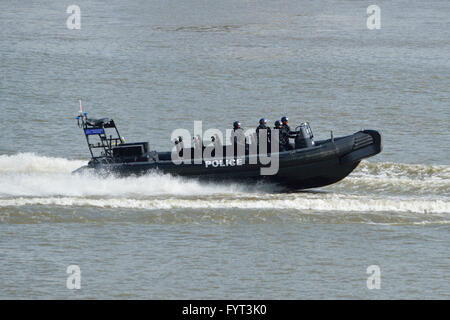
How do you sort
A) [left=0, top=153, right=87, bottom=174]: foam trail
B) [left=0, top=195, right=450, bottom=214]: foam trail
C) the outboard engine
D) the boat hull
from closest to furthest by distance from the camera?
1. [left=0, top=195, right=450, bottom=214]: foam trail
2. the boat hull
3. the outboard engine
4. [left=0, top=153, right=87, bottom=174]: foam trail

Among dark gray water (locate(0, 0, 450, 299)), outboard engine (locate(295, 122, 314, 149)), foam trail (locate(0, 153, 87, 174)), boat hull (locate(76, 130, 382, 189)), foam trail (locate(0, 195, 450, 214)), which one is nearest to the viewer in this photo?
dark gray water (locate(0, 0, 450, 299))

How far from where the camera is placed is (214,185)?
59.4 ft

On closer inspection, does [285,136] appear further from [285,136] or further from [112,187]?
[112,187]

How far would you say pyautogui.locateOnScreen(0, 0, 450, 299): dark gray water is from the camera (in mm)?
13719

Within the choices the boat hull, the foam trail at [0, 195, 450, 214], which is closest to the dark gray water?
the foam trail at [0, 195, 450, 214]

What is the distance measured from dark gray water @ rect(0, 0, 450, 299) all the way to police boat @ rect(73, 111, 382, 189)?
0.99ft

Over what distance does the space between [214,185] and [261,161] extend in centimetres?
119

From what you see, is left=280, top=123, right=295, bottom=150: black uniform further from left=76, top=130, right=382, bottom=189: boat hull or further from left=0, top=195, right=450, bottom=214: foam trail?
left=0, top=195, right=450, bottom=214: foam trail

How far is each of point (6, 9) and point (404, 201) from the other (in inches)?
1481

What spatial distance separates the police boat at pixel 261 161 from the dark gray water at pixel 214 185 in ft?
0.99

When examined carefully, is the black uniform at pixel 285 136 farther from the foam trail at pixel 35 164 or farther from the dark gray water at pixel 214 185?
the foam trail at pixel 35 164

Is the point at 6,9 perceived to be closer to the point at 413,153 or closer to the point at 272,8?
the point at 272,8

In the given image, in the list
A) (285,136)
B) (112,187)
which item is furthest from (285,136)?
(112,187)

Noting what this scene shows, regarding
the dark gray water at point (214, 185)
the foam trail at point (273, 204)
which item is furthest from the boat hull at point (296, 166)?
the foam trail at point (273, 204)
